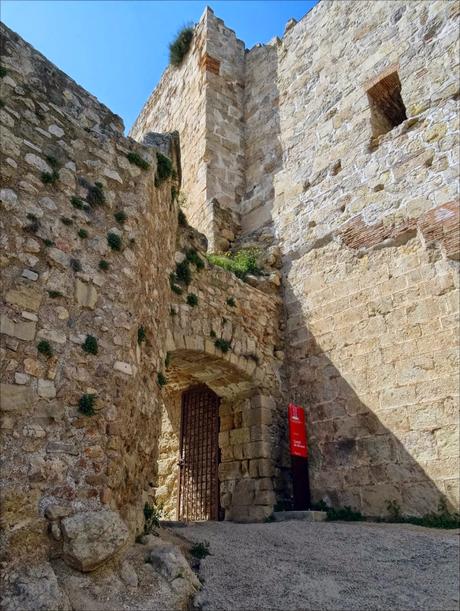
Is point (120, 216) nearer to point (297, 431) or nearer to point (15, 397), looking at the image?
point (15, 397)

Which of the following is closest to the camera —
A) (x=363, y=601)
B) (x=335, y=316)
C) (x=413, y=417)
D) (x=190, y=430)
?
(x=363, y=601)

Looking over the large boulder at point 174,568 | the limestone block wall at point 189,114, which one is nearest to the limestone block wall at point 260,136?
the limestone block wall at point 189,114

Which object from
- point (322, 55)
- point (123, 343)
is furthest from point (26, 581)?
point (322, 55)

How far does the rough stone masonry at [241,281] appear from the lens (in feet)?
12.7

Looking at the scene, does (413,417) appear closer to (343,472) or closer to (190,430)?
(343,472)

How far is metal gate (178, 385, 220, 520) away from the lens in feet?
24.9

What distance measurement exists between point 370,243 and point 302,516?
3677 mm

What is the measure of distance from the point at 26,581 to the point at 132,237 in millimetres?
2959

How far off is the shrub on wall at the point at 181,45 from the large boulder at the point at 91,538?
36.7 ft

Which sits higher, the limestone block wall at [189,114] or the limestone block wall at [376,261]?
the limestone block wall at [189,114]

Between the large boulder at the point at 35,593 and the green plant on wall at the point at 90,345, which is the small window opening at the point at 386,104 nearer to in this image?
the green plant on wall at the point at 90,345

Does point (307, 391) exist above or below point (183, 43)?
below

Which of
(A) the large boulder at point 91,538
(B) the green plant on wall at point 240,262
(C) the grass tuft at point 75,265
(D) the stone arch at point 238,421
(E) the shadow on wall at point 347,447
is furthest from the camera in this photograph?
(B) the green plant on wall at point 240,262

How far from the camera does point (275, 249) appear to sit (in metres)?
8.58
